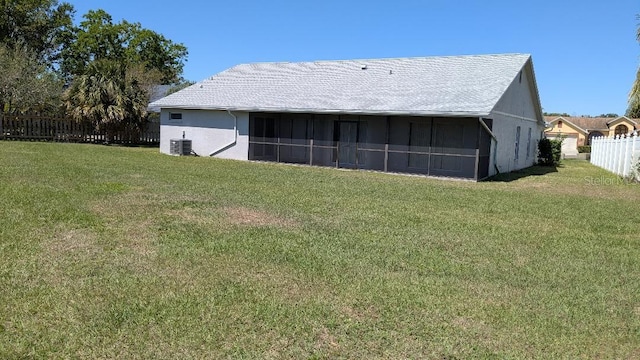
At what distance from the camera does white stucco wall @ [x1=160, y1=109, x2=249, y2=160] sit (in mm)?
21833

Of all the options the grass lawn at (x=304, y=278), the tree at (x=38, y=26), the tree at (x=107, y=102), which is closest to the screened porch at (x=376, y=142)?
the grass lawn at (x=304, y=278)

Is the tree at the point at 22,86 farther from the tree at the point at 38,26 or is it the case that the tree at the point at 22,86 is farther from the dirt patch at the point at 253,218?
the dirt patch at the point at 253,218

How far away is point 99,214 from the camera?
761 cm

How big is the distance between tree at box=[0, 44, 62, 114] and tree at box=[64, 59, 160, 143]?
485 centimetres

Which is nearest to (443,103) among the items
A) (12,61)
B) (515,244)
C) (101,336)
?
(515,244)

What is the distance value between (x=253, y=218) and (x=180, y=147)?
15.8 meters

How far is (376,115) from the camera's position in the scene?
62.8ft

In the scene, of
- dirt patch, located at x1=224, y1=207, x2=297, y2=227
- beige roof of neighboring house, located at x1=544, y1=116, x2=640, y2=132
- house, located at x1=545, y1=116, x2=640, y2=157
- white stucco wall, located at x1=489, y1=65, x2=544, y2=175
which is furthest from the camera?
beige roof of neighboring house, located at x1=544, y1=116, x2=640, y2=132

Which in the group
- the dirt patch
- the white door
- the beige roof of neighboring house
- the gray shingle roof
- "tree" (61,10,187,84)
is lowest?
the dirt patch

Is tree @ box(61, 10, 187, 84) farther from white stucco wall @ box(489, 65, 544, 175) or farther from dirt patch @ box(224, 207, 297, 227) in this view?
dirt patch @ box(224, 207, 297, 227)

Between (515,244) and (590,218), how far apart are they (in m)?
3.42

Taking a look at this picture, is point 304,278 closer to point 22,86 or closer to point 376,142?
point 376,142

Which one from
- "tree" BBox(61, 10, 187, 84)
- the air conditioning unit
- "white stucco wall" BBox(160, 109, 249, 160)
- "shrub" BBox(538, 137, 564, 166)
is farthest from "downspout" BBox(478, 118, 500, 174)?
"tree" BBox(61, 10, 187, 84)

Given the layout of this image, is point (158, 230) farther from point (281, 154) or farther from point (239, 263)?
point (281, 154)
